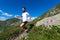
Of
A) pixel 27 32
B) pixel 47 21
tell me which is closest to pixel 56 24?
pixel 47 21

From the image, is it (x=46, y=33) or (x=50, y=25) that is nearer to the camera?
(x=46, y=33)

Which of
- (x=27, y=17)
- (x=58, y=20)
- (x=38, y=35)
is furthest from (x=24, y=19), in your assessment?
(x=58, y=20)

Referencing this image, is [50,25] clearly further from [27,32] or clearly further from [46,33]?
[27,32]

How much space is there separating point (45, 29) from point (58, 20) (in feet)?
5.53

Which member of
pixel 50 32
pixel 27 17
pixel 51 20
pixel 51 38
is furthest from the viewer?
pixel 51 20

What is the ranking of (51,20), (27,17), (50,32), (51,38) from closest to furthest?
(51,38)
(50,32)
(27,17)
(51,20)

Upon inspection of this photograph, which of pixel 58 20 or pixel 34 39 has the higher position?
pixel 58 20

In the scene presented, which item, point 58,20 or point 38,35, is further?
point 58,20

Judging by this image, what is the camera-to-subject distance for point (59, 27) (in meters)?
19.7

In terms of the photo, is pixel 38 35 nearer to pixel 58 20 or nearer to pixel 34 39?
pixel 34 39

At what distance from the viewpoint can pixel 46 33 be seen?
63.8 feet

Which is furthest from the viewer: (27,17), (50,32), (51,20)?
(51,20)

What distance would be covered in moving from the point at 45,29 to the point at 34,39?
8.94 feet

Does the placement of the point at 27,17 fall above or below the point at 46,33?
above
